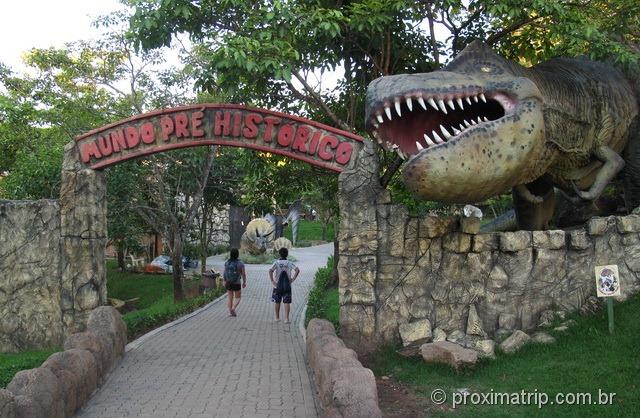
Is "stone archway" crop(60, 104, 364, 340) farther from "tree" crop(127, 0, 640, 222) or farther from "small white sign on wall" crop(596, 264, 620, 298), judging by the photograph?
"small white sign on wall" crop(596, 264, 620, 298)

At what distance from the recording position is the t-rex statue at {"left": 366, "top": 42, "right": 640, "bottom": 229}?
235 inches

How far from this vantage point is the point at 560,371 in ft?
21.0

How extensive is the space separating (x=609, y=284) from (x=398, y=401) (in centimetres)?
296

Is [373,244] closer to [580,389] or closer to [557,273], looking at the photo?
[557,273]

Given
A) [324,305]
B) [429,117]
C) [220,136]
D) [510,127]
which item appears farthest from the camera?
[324,305]

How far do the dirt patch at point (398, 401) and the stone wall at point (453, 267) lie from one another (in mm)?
991

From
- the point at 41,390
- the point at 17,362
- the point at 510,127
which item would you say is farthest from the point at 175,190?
the point at 510,127

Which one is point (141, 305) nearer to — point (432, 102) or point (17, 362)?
point (17, 362)

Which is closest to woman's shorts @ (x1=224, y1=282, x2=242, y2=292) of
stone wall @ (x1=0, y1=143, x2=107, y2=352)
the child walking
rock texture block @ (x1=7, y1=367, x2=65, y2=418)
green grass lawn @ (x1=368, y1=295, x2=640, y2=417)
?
the child walking

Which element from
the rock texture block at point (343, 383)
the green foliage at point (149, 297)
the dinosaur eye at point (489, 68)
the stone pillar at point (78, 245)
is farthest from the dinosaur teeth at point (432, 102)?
the green foliage at point (149, 297)

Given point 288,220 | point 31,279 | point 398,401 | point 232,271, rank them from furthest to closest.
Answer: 1. point 288,220
2. point 232,271
3. point 31,279
4. point 398,401

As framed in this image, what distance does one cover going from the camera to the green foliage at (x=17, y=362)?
7.36 m

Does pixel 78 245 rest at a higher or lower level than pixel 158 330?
higher

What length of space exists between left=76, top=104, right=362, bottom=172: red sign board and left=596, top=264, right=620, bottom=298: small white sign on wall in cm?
355
